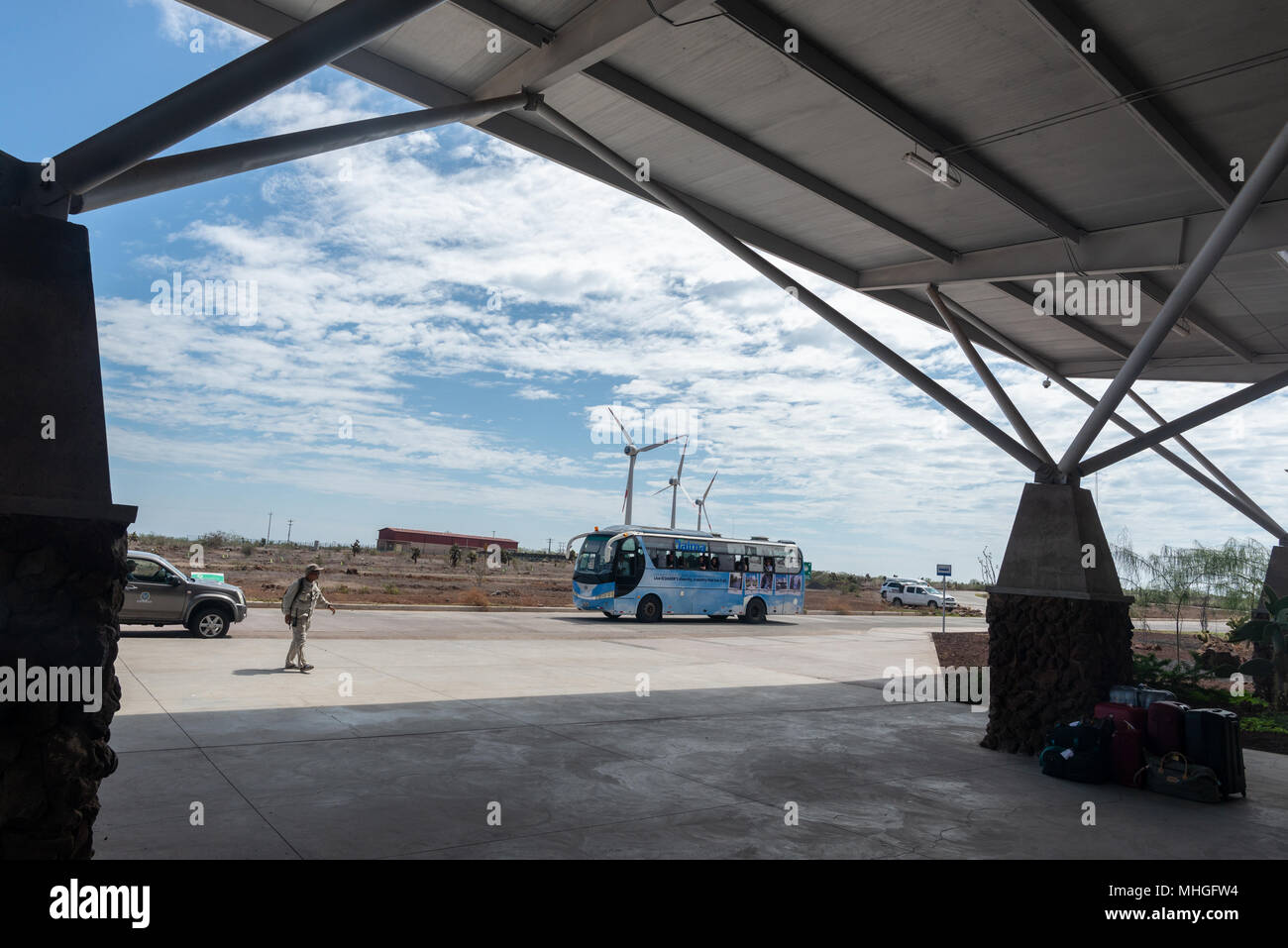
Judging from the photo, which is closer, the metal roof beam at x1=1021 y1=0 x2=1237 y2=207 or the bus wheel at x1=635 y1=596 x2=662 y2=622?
the metal roof beam at x1=1021 y1=0 x2=1237 y2=207

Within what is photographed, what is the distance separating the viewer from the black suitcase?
26.3 ft

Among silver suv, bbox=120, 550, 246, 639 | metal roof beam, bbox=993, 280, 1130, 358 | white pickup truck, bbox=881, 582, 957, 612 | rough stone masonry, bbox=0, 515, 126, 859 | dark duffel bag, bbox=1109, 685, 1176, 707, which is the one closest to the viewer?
rough stone masonry, bbox=0, 515, 126, 859

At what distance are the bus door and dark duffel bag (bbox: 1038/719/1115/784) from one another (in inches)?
799

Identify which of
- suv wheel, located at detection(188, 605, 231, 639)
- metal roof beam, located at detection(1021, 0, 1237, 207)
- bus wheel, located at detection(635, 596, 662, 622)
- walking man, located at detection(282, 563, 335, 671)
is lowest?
bus wheel, located at detection(635, 596, 662, 622)

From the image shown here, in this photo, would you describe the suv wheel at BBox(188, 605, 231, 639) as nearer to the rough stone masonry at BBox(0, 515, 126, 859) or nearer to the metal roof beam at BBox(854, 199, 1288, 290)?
the metal roof beam at BBox(854, 199, 1288, 290)

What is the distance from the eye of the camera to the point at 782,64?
8578 mm

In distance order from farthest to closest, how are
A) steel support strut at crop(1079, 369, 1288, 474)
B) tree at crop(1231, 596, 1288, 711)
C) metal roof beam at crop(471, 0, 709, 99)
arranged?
tree at crop(1231, 596, 1288, 711) < steel support strut at crop(1079, 369, 1288, 474) < metal roof beam at crop(471, 0, 709, 99)

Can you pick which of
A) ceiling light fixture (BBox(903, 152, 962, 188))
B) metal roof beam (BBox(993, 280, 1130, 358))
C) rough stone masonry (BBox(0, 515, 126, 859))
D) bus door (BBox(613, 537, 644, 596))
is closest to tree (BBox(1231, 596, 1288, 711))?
metal roof beam (BBox(993, 280, 1130, 358))

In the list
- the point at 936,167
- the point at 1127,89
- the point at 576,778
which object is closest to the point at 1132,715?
the point at 576,778

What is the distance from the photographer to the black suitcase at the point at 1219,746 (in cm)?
802

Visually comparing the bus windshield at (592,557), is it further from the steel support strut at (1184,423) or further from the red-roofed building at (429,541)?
the red-roofed building at (429,541)

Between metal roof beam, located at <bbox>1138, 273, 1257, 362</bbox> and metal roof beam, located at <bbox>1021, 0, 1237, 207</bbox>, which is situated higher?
metal roof beam, located at <bbox>1021, 0, 1237, 207</bbox>

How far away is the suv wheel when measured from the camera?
16641 mm

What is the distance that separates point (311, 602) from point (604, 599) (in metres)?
16.2
